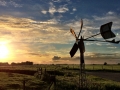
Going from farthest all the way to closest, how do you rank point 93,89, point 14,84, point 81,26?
point 14,84 → point 93,89 → point 81,26

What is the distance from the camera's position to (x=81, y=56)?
25531 millimetres

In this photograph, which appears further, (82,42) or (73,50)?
(73,50)

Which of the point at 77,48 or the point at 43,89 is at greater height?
the point at 77,48

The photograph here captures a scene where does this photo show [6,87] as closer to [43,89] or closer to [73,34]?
[43,89]

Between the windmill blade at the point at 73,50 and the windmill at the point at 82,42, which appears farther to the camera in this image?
the windmill blade at the point at 73,50

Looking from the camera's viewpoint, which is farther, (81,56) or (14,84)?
(14,84)

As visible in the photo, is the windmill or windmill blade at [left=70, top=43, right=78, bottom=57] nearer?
the windmill

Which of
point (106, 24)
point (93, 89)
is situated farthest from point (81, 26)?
point (93, 89)

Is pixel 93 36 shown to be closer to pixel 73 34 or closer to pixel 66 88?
pixel 73 34

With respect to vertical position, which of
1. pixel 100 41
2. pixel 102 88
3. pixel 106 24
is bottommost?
pixel 102 88

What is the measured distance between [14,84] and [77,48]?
12.7 metres

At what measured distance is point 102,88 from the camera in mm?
33031

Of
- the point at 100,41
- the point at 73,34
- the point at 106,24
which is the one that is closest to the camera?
the point at 106,24

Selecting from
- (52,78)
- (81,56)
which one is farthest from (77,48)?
(52,78)
